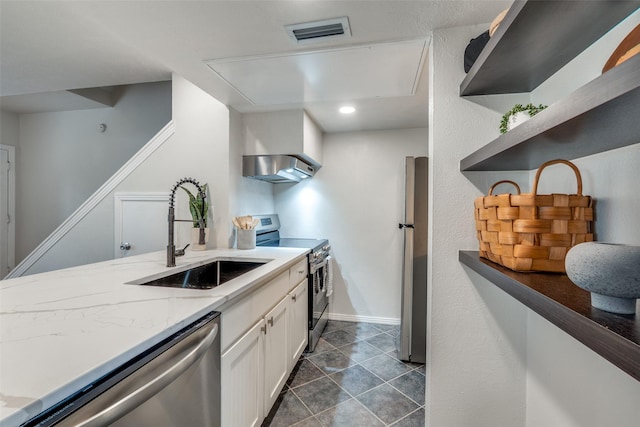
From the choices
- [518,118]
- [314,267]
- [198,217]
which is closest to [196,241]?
[198,217]

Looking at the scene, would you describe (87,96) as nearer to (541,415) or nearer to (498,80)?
(498,80)

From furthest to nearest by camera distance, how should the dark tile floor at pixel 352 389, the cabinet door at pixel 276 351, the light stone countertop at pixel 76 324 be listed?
the dark tile floor at pixel 352 389 → the cabinet door at pixel 276 351 → the light stone countertop at pixel 76 324

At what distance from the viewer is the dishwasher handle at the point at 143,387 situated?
62 centimetres

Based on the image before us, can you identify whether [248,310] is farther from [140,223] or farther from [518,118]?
[140,223]

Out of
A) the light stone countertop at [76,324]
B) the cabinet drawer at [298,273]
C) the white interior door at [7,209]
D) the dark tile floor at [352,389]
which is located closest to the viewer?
the light stone countertop at [76,324]

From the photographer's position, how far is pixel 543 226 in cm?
77

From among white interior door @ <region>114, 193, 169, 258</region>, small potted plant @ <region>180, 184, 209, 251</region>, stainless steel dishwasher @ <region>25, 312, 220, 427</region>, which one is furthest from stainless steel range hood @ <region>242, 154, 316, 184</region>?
stainless steel dishwasher @ <region>25, 312, 220, 427</region>

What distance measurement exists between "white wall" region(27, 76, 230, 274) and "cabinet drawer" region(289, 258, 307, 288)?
0.68 meters

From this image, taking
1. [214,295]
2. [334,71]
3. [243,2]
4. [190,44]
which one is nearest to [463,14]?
[334,71]

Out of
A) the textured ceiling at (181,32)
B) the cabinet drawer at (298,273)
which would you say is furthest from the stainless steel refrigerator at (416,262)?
the cabinet drawer at (298,273)

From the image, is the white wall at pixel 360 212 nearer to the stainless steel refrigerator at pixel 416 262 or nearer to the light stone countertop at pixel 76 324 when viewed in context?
the stainless steel refrigerator at pixel 416 262

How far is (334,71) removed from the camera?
5.55 feet

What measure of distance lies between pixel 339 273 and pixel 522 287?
264 centimetres

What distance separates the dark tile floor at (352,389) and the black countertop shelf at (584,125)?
5.43 ft
